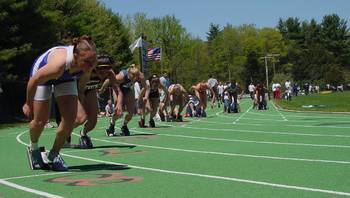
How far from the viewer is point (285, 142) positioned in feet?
38.9

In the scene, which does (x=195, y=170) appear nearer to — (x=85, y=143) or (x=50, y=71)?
(x=50, y=71)

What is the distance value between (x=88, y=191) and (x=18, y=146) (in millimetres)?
6946

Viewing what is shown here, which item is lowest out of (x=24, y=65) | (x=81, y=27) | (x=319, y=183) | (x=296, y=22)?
(x=319, y=183)

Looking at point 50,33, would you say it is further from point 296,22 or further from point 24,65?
point 296,22

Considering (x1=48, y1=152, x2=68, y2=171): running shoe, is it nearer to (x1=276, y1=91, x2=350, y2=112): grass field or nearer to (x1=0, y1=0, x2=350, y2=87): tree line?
(x1=0, y1=0, x2=350, y2=87): tree line

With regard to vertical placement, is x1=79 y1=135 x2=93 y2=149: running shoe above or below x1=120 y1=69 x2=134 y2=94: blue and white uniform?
below

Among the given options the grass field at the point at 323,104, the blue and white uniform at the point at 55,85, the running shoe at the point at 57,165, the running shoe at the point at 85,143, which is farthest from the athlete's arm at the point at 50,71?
the grass field at the point at 323,104

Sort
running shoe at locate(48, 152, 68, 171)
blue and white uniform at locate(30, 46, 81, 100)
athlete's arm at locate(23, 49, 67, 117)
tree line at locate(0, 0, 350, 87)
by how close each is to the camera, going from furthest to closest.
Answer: tree line at locate(0, 0, 350, 87)
running shoe at locate(48, 152, 68, 171)
blue and white uniform at locate(30, 46, 81, 100)
athlete's arm at locate(23, 49, 67, 117)

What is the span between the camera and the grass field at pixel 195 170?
6.53 meters

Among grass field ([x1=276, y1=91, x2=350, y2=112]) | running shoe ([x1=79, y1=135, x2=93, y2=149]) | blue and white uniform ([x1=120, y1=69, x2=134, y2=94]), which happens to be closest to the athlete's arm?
running shoe ([x1=79, y1=135, x2=93, y2=149])

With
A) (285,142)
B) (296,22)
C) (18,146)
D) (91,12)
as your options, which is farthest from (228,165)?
(296,22)

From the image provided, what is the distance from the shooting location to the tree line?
112 feet

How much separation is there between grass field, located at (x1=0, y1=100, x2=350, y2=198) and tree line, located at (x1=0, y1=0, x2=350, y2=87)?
2.63m

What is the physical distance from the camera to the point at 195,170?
8125mm
